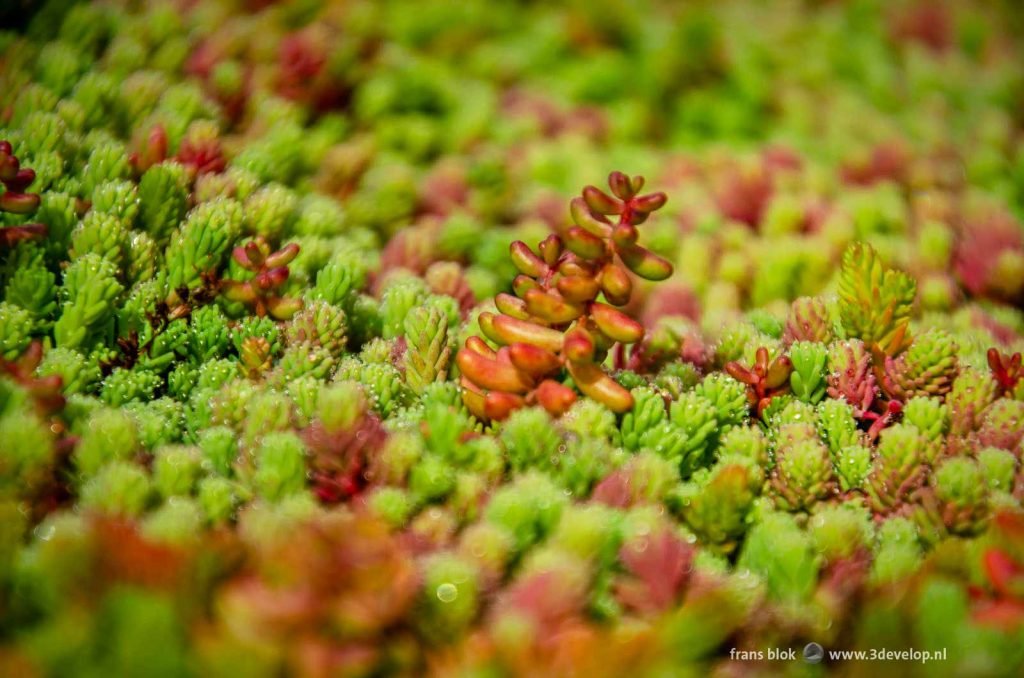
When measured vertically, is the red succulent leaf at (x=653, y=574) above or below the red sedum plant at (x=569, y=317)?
below

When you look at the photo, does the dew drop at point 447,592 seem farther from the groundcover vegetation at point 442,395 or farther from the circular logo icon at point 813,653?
the circular logo icon at point 813,653

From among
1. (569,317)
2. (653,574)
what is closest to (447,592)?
(653,574)

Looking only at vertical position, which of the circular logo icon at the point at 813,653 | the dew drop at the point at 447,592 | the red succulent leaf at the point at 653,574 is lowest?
the circular logo icon at the point at 813,653

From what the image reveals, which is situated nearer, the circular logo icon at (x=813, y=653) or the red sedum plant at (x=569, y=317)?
the circular logo icon at (x=813, y=653)

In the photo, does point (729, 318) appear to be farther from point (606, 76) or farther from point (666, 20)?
point (666, 20)

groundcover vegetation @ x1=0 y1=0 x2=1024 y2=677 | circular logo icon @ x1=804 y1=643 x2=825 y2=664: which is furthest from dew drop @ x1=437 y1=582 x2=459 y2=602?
circular logo icon @ x1=804 y1=643 x2=825 y2=664

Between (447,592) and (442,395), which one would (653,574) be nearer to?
(447,592)

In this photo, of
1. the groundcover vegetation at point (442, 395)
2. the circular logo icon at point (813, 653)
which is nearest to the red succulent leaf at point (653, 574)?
the groundcover vegetation at point (442, 395)

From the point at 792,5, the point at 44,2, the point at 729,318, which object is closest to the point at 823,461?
the point at 729,318

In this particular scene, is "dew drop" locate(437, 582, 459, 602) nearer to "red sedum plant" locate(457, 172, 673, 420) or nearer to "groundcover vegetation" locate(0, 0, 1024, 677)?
"groundcover vegetation" locate(0, 0, 1024, 677)
